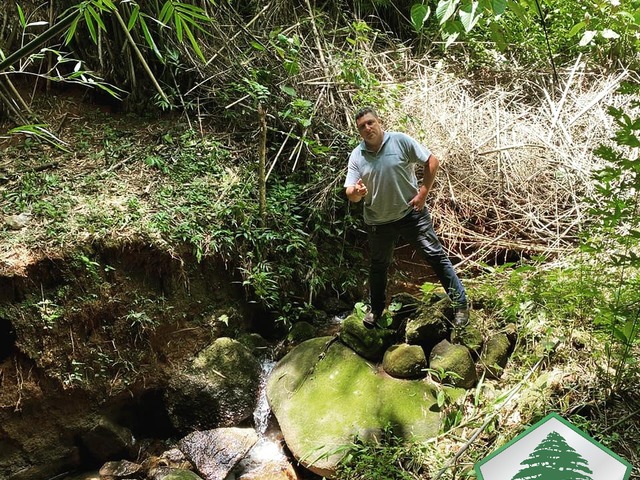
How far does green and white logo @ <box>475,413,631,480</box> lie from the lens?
5.39 ft

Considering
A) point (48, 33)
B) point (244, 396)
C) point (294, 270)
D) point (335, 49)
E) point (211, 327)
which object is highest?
point (48, 33)

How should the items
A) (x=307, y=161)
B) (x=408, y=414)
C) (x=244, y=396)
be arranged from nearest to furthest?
(x=408, y=414) → (x=244, y=396) → (x=307, y=161)

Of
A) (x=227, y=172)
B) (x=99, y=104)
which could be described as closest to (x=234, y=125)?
(x=227, y=172)

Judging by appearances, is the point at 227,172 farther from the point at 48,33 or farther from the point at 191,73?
the point at 48,33

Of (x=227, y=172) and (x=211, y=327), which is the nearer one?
(x=211, y=327)

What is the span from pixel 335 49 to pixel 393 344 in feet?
11.8

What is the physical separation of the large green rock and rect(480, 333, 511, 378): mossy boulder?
401 mm

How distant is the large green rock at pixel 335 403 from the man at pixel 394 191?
653 mm

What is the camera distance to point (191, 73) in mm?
5066

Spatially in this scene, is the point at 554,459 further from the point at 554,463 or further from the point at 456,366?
the point at 456,366

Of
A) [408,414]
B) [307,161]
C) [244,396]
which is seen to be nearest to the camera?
[408,414]

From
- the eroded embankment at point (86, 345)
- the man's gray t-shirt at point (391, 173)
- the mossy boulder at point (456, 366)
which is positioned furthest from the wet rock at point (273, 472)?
the man's gray t-shirt at point (391, 173)

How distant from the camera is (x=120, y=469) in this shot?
136 inches

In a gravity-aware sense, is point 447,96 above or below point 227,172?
above
